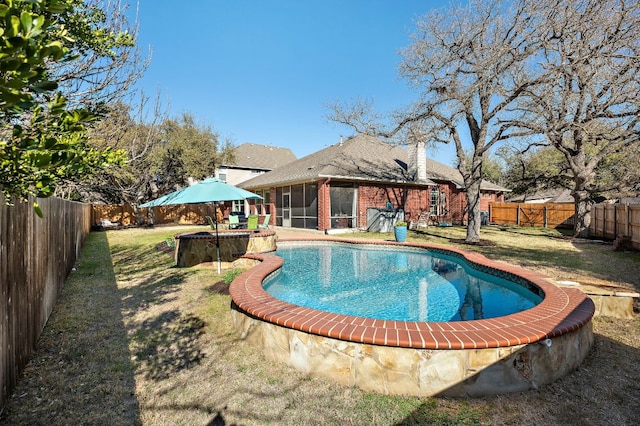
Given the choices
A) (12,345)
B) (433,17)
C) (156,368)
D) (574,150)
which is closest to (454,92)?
(433,17)

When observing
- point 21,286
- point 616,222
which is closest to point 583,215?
point 616,222

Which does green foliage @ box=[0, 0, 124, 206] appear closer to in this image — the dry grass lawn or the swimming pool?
the dry grass lawn

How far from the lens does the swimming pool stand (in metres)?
3.04

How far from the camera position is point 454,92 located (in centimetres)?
1293

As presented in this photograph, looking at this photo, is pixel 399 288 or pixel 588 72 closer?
pixel 399 288

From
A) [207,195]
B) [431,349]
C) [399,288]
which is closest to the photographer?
[431,349]

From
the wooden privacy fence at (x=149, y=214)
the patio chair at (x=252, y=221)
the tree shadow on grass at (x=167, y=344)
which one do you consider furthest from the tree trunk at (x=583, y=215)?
the wooden privacy fence at (x=149, y=214)

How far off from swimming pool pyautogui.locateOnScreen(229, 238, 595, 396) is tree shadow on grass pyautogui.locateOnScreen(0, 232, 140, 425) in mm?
1568

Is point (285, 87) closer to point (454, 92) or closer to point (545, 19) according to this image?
point (454, 92)

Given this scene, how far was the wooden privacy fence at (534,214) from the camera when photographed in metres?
21.5

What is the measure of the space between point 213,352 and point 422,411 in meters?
2.61

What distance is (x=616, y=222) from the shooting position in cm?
1344

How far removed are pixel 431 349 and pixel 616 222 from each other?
15964 millimetres

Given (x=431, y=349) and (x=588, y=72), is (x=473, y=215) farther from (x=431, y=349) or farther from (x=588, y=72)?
(x=431, y=349)
